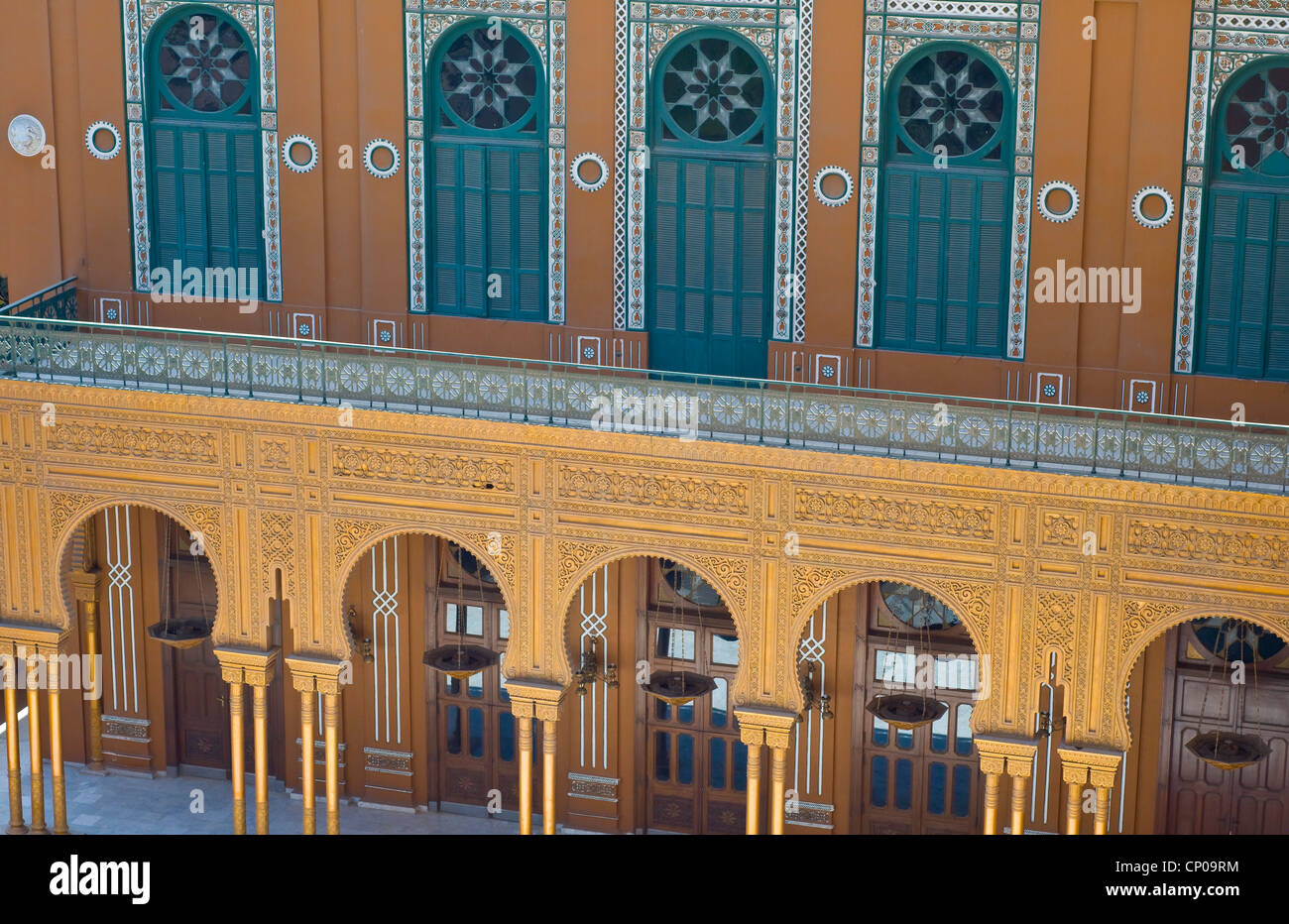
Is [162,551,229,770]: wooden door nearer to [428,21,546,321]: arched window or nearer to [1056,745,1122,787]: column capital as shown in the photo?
[428,21,546,321]: arched window

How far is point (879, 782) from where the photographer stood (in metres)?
17.1

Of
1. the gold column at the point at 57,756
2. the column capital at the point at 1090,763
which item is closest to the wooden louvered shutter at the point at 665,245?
the column capital at the point at 1090,763

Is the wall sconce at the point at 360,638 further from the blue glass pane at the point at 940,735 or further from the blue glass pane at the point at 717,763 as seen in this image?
the blue glass pane at the point at 940,735

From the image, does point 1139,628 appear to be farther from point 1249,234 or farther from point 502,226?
point 502,226

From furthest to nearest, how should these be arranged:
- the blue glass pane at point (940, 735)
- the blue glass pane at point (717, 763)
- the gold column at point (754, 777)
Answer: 1. the blue glass pane at point (717, 763)
2. the blue glass pane at point (940, 735)
3. the gold column at point (754, 777)

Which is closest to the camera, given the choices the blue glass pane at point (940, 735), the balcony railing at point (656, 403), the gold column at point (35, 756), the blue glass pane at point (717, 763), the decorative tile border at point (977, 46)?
the balcony railing at point (656, 403)

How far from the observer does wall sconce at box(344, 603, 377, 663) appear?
1794cm

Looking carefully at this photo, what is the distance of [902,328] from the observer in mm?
16125

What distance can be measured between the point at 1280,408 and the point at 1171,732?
2.71m

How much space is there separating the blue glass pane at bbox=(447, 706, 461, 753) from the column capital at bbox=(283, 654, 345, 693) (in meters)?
1.73

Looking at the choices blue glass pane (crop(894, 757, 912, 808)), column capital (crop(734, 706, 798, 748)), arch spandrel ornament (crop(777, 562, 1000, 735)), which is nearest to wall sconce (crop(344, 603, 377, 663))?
column capital (crop(734, 706, 798, 748))

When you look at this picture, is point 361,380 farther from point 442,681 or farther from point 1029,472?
point 1029,472

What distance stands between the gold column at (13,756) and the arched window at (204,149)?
3.66 metres

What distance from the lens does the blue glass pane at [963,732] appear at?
1670 centimetres
